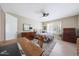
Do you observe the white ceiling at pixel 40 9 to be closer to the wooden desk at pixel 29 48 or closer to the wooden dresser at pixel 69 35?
the wooden dresser at pixel 69 35

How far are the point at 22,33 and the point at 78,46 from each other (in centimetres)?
125

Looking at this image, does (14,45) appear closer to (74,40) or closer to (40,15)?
(40,15)

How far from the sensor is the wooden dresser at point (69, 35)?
1.73 m

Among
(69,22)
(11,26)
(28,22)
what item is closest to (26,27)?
(28,22)

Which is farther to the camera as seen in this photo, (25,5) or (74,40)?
(74,40)

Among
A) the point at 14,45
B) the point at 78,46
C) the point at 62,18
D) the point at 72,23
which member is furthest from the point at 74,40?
the point at 14,45

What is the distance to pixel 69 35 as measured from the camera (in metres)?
1.82

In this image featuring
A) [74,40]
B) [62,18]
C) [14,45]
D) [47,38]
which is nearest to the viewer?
[14,45]

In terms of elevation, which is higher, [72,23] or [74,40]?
[72,23]

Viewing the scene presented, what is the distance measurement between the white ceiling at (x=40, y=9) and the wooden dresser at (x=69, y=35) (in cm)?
36

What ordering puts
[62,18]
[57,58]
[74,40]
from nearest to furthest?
[57,58]
[74,40]
[62,18]

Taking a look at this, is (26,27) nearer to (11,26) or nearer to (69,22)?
(11,26)

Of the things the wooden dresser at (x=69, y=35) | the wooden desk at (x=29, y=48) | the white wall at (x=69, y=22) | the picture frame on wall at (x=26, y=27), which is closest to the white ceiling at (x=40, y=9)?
the white wall at (x=69, y=22)

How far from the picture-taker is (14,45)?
5.07 ft
